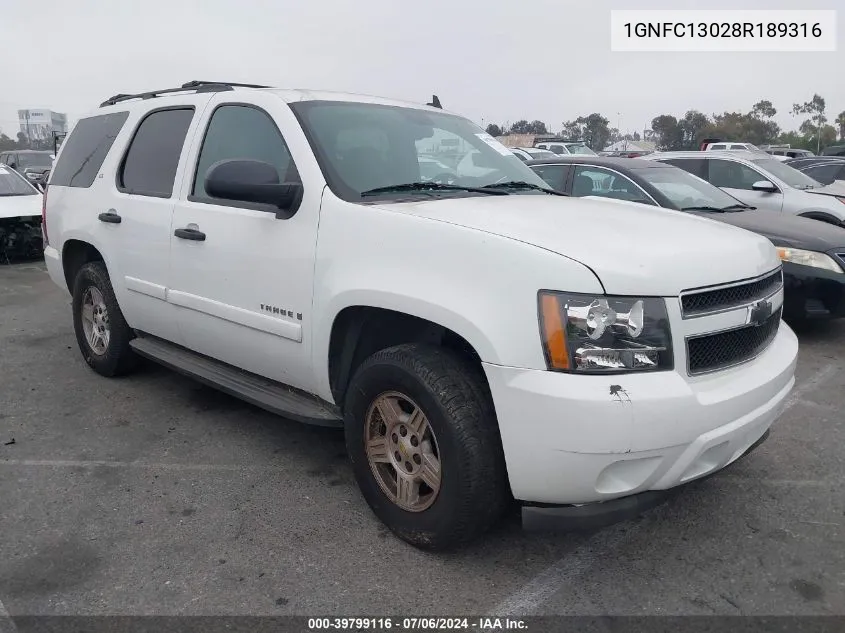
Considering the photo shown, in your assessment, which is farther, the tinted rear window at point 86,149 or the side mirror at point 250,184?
the tinted rear window at point 86,149

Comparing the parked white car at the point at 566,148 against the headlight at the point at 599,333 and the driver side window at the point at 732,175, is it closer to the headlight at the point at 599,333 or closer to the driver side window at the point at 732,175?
the driver side window at the point at 732,175

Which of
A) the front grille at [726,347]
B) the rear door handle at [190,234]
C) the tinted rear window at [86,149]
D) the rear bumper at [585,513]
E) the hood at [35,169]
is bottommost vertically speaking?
the rear bumper at [585,513]

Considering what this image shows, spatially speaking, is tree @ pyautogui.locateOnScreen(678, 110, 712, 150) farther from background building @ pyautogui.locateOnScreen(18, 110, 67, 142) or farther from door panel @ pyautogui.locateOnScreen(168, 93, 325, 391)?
door panel @ pyautogui.locateOnScreen(168, 93, 325, 391)

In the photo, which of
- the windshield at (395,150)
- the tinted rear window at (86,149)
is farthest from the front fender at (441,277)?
the tinted rear window at (86,149)

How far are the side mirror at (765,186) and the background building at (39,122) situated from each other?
56.6m

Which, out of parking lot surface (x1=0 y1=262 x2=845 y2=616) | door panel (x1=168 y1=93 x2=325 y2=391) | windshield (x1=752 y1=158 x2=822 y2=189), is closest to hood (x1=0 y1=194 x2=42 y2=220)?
parking lot surface (x1=0 y1=262 x2=845 y2=616)

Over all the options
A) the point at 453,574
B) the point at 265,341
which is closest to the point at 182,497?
the point at 265,341

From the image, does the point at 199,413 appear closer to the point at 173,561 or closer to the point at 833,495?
the point at 173,561

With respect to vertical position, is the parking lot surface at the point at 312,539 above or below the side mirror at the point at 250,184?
below

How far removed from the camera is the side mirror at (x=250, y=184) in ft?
10.1

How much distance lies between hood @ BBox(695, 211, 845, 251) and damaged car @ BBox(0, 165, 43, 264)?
915 cm

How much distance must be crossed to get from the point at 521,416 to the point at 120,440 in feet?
8.71

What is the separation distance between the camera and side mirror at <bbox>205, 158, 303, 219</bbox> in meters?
3.08

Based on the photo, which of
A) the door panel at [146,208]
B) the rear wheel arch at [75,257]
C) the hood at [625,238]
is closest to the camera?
the hood at [625,238]
